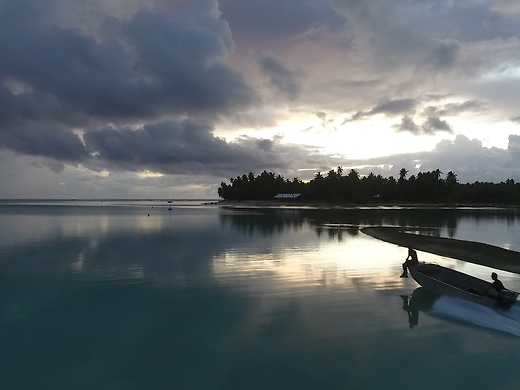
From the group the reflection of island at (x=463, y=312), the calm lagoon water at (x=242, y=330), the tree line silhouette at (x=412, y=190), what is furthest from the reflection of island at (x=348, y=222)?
the tree line silhouette at (x=412, y=190)

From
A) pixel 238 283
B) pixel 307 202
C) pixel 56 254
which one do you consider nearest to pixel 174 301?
pixel 238 283

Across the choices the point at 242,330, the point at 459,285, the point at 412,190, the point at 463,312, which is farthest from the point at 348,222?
the point at 412,190

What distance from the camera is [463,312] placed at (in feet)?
61.3

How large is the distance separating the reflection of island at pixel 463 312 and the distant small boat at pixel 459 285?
348mm

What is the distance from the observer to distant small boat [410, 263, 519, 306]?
1811 centimetres

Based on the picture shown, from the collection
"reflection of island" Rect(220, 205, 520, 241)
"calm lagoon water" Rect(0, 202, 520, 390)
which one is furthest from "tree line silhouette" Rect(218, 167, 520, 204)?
"calm lagoon water" Rect(0, 202, 520, 390)

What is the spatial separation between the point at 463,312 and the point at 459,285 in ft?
9.49

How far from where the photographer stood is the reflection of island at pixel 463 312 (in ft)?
55.9

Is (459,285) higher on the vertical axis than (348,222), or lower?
higher

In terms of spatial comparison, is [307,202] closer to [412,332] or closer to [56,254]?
[56,254]

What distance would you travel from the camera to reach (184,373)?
507 inches

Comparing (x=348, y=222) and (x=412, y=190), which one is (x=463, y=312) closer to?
(x=348, y=222)

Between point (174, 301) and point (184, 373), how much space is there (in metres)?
8.60

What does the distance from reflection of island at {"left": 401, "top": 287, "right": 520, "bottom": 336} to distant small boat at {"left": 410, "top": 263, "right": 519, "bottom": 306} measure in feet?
1.14
